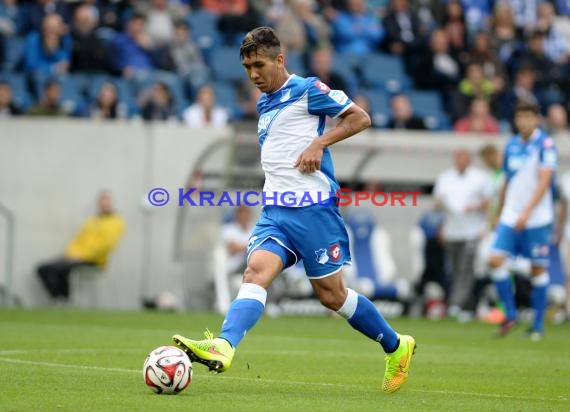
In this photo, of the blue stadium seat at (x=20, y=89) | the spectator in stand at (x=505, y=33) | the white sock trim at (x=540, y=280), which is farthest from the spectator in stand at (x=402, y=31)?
the white sock trim at (x=540, y=280)

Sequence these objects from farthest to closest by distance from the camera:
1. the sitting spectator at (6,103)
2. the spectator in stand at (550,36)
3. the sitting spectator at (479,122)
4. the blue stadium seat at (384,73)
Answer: the spectator in stand at (550,36), the blue stadium seat at (384,73), the sitting spectator at (479,122), the sitting spectator at (6,103)

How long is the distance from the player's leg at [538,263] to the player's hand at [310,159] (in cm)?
687

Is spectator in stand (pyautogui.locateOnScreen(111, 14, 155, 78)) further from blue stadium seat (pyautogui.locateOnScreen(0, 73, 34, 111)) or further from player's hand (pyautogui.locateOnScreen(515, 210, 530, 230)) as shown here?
player's hand (pyautogui.locateOnScreen(515, 210, 530, 230))

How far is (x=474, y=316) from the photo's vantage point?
63.8ft

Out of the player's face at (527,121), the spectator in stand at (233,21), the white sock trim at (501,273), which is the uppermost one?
the spectator in stand at (233,21)

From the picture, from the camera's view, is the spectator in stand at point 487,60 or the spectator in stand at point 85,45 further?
the spectator in stand at point 487,60

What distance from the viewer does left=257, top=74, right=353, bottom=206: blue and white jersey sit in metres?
8.02

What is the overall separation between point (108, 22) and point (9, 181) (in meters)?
3.34

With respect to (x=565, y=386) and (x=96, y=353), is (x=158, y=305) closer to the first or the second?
(x=96, y=353)

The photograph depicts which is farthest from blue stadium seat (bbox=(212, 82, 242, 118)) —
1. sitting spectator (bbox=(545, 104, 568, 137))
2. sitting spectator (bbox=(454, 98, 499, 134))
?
sitting spectator (bbox=(545, 104, 568, 137))

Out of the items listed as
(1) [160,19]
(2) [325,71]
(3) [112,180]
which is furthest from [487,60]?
(3) [112,180]

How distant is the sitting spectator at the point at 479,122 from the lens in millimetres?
21203

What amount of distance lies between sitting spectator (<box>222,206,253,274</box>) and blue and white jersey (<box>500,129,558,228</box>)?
5.46 metres

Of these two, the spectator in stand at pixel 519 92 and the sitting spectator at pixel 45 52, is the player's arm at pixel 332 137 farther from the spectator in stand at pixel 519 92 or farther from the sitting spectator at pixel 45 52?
the spectator in stand at pixel 519 92
